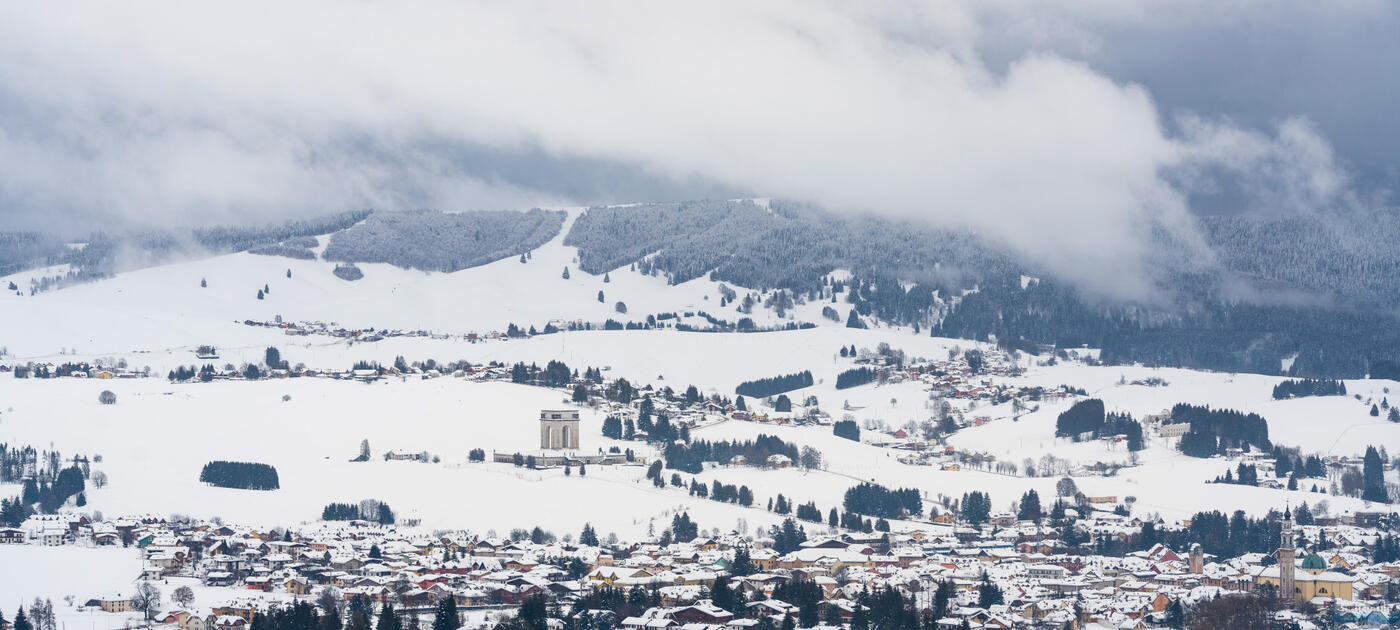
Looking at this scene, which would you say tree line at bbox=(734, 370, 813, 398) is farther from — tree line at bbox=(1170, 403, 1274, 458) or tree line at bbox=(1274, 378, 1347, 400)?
tree line at bbox=(1170, 403, 1274, 458)

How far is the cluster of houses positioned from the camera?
91125 mm

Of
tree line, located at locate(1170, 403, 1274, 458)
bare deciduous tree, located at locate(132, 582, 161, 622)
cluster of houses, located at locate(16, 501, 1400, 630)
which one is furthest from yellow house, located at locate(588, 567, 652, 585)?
tree line, located at locate(1170, 403, 1274, 458)

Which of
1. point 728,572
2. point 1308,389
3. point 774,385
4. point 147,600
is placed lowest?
point 147,600

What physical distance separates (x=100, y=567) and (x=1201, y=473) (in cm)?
6485

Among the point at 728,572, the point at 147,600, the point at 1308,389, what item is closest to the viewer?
the point at 147,600

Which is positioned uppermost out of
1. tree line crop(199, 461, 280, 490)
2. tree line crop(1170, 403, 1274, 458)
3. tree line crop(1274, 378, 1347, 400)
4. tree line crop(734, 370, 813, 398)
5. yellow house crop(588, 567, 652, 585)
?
tree line crop(734, 370, 813, 398)

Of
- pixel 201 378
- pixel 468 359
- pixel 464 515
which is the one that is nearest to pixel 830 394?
pixel 468 359

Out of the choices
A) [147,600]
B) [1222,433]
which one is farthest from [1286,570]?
[1222,433]

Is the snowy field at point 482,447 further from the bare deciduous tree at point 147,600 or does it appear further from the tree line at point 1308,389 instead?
the bare deciduous tree at point 147,600

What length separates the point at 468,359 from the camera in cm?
19550

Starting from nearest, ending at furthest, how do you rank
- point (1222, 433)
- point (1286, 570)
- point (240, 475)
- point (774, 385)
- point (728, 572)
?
point (1286, 570) → point (728, 572) → point (240, 475) → point (1222, 433) → point (774, 385)

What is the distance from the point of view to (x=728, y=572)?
102 metres

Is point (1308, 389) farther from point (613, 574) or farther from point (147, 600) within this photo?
point (147, 600)

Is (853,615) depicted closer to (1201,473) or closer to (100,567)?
(100,567)
